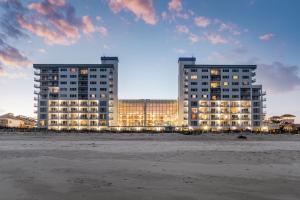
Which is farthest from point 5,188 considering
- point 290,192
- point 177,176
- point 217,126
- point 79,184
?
point 217,126

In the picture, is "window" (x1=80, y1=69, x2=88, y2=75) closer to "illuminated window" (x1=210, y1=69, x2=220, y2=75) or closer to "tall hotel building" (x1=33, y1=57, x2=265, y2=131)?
"tall hotel building" (x1=33, y1=57, x2=265, y2=131)

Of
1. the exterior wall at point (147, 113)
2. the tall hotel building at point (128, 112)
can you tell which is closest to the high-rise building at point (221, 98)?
the tall hotel building at point (128, 112)

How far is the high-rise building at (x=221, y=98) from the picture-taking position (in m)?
170

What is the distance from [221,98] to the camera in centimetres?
17200

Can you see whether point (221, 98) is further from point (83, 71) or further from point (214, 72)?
point (83, 71)

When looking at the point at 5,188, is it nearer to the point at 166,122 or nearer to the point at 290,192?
the point at 290,192

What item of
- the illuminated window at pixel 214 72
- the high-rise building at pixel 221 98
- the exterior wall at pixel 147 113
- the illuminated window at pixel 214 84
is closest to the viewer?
the high-rise building at pixel 221 98

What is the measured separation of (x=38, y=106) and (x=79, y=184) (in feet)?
541

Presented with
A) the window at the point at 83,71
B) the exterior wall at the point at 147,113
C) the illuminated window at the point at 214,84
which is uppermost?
the window at the point at 83,71

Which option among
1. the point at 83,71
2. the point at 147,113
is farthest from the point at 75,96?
the point at 147,113

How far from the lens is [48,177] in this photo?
14.6 metres

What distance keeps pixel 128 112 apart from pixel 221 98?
50.9m

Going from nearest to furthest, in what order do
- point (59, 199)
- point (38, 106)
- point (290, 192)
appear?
point (59, 199) → point (290, 192) → point (38, 106)

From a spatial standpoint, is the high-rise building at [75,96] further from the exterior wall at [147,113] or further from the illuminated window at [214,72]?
the illuminated window at [214,72]
